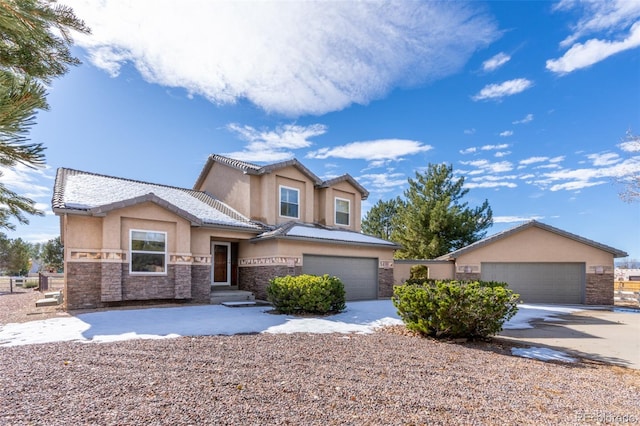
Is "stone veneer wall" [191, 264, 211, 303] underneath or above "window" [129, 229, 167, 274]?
underneath

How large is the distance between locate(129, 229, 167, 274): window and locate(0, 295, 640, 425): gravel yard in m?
6.02

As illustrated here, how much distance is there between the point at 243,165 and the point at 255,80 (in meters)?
5.50

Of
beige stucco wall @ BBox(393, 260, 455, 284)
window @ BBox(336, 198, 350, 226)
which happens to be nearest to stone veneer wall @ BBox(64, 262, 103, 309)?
window @ BBox(336, 198, 350, 226)

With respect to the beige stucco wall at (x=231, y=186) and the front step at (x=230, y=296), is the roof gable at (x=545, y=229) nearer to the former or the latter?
the front step at (x=230, y=296)

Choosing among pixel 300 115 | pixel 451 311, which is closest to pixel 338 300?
pixel 451 311

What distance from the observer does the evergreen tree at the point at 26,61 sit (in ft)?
5.46

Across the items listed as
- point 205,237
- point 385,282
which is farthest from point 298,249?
point 385,282

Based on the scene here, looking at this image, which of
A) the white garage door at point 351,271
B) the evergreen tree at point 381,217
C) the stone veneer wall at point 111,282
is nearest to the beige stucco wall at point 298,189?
the white garage door at point 351,271

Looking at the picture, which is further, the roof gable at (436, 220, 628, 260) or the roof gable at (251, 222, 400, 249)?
the roof gable at (436, 220, 628, 260)

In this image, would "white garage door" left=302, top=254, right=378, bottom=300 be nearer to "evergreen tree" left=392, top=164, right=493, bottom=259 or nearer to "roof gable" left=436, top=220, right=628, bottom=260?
"roof gable" left=436, top=220, right=628, bottom=260

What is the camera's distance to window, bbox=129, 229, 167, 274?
12.3m

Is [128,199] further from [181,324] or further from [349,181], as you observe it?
[349,181]

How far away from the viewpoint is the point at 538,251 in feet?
59.2

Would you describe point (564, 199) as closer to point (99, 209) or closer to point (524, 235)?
point (524, 235)
